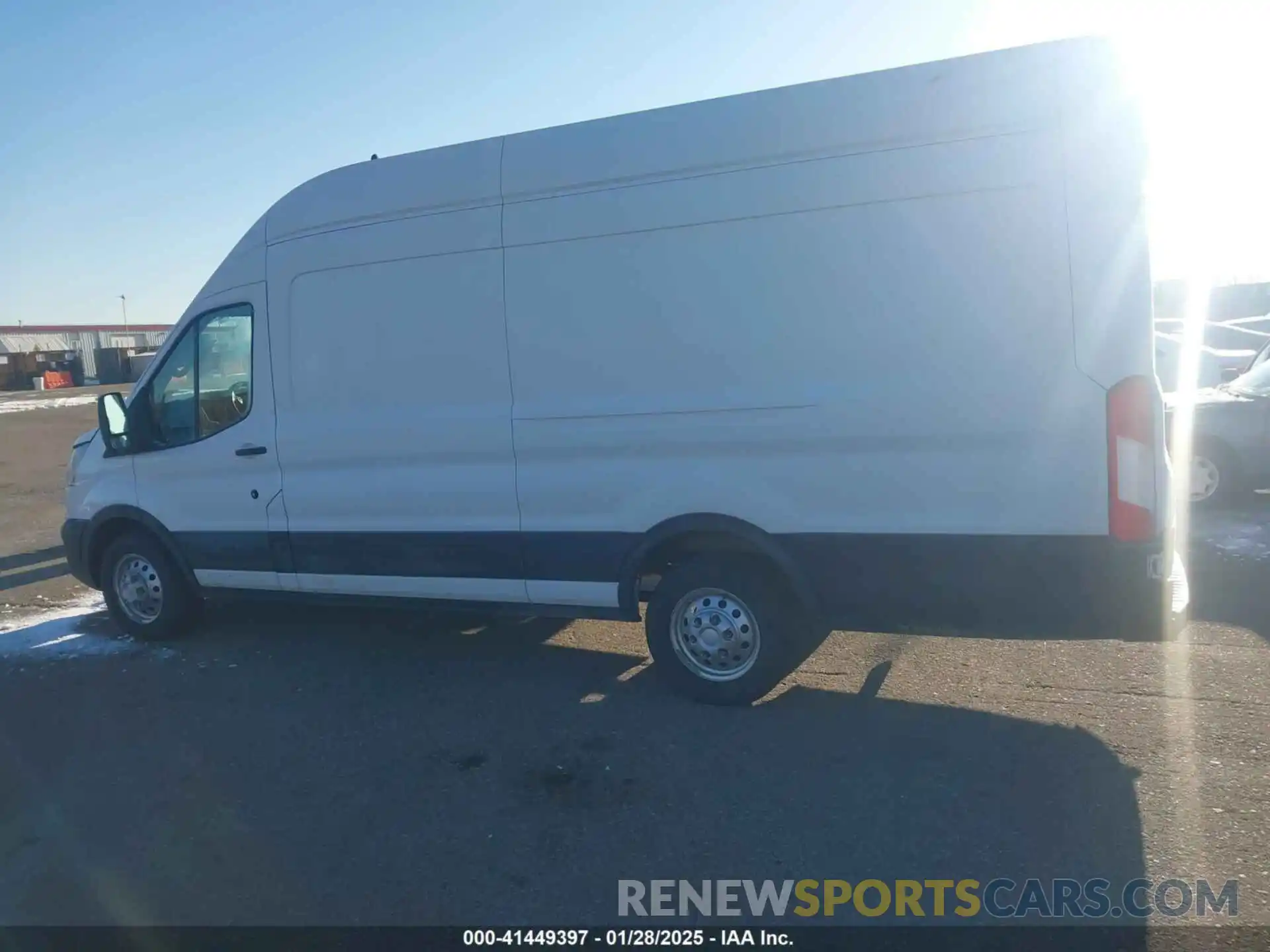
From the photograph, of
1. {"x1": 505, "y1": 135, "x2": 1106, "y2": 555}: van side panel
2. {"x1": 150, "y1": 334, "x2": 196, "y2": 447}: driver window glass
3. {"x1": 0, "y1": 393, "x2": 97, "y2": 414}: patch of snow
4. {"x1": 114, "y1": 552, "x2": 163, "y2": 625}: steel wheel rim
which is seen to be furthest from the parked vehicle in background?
{"x1": 0, "y1": 393, "x2": 97, "y2": 414}: patch of snow

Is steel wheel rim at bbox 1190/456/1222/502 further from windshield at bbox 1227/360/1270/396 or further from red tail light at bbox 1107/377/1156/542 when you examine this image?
red tail light at bbox 1107/377/1156/542

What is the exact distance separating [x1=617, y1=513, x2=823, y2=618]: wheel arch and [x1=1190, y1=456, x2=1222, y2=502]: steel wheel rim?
634 cm

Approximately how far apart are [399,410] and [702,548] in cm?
196

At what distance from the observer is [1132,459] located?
4.16 metres

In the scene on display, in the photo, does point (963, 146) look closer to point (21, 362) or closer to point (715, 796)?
point (715, 796)

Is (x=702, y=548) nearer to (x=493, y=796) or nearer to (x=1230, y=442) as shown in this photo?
(x=493, y=796)

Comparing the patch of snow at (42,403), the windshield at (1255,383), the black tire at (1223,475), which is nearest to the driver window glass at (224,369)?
Answer: the black tire at (1223,475)

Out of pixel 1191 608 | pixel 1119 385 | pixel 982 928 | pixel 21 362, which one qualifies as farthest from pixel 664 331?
pixel 21 362

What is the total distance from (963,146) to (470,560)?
3319 mm

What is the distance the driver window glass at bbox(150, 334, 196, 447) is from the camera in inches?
258

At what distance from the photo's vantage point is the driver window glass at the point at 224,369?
6.32 metres

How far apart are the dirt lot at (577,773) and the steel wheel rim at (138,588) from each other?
0.37 metres

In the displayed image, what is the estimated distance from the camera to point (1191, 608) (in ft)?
21.4

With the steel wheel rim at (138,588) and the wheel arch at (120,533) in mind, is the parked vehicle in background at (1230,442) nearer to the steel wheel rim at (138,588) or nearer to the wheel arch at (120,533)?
the wheel arch at (120,533)
